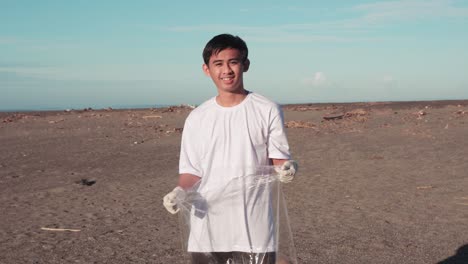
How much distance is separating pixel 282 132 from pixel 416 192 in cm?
683

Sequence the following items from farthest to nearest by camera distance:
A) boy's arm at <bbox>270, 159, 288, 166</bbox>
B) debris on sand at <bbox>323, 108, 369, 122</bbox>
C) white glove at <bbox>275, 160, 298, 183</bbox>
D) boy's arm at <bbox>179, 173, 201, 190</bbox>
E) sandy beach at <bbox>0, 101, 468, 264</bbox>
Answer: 1. debris on sand at <bbox>323, 108, 369, 122</bbox>
2. sandy beach at <bbox>0, 101, 468, 264</bbox>
3. boy's arm at <bbox>179, 173, 201, 190</bbox>
4. boy's arm at <bbox>270, 159, 288, 166</bbox>
5. white glove at <bbox>275, 160, 298, 183</bbox>

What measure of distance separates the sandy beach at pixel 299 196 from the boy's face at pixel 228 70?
329cm

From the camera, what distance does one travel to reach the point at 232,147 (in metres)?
2.96

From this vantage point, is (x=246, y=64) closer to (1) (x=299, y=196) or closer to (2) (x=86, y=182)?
(1) (x=299, y=196)

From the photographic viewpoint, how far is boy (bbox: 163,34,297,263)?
2.92 meters

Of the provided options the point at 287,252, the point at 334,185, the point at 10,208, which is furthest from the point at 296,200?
the point at 287,252

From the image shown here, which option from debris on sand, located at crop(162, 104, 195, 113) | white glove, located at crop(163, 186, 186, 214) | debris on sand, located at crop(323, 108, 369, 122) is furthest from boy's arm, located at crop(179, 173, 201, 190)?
debris on sand, located at crop(162, 104, 195, 113)

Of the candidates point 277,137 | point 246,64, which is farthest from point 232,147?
point 246,64

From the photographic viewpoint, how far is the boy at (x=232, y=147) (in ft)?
9.59

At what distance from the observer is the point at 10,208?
8.82m

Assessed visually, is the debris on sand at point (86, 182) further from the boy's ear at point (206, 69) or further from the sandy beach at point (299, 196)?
the boy's ear at point (206, 69)

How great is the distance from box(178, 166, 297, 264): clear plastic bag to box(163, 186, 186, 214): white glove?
1.5 inches

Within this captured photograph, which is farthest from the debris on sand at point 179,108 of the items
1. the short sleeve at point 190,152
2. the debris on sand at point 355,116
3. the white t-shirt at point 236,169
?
the white t-shirt at point 236,169

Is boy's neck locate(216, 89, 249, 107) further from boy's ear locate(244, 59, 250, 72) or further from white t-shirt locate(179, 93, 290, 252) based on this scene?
boy's ear locate(244, 59, 250, 72)
